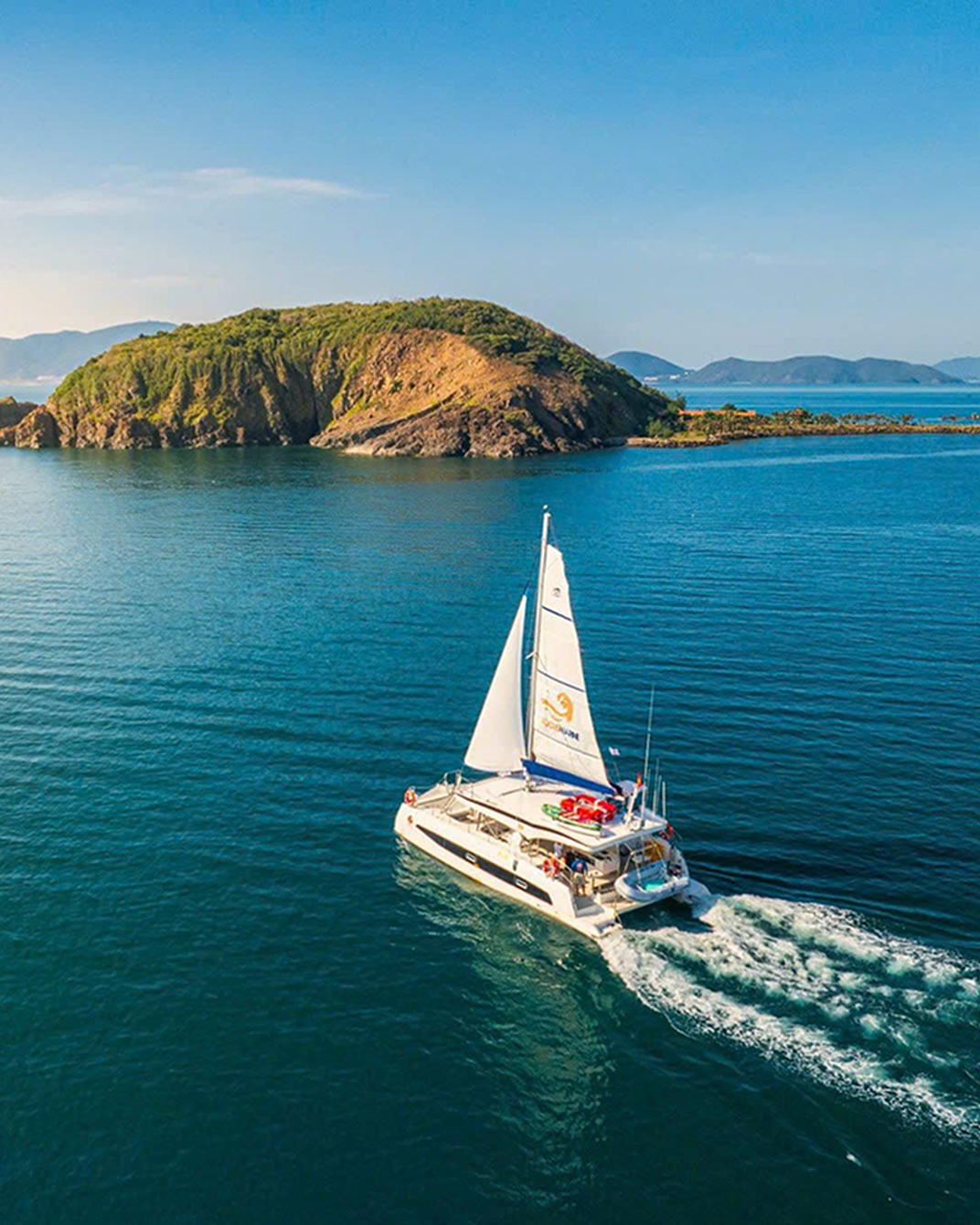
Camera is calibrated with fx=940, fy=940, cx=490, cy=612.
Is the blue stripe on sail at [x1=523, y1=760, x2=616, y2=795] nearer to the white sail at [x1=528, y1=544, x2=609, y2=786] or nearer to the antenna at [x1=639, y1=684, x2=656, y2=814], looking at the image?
the white sail at [x1=528, y1=544, x2=609, y2=786]

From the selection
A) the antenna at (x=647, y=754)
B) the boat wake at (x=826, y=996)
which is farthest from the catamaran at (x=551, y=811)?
the boat wake at (x=826, y=996)

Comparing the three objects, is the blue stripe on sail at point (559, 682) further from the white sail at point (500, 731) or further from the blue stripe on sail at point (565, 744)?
the blue stripe on sail at point (565, 744)

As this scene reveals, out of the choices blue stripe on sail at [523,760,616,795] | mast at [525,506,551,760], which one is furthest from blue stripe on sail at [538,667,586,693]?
blue stripe on sail at [523,760,616,795]

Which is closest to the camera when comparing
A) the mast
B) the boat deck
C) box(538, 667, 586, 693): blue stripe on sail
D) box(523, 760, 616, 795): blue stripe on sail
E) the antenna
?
the boat deck

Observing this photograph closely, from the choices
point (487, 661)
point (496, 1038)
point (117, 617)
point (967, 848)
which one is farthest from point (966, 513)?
point (496, 1038)

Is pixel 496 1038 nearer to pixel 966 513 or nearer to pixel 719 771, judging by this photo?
pixel 719 771
